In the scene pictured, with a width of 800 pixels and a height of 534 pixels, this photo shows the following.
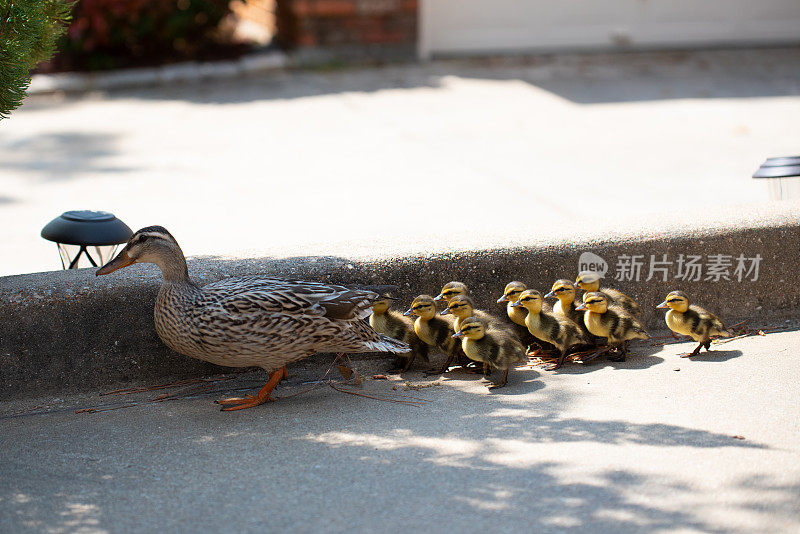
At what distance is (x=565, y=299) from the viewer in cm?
478

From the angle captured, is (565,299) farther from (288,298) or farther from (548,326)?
(288,298)

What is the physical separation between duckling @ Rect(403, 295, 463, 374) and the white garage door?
9.15 meters

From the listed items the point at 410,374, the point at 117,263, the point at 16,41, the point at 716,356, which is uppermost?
the point at 16,41

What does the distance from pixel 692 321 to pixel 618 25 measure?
31.6 feet

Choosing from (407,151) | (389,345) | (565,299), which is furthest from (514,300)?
(407,151)

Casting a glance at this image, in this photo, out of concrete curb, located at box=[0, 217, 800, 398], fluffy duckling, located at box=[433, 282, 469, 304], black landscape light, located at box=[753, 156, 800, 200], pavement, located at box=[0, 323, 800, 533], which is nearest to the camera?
pavement, located at box=[0, 323, 800, 533]

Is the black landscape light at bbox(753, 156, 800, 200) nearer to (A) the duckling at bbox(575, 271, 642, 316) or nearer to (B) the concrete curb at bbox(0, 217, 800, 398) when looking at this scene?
(B) the concrete curb at bbox(0, 217, 800, 398)

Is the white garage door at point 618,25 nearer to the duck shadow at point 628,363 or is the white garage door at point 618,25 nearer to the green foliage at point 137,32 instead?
the green foliage at point 137,32

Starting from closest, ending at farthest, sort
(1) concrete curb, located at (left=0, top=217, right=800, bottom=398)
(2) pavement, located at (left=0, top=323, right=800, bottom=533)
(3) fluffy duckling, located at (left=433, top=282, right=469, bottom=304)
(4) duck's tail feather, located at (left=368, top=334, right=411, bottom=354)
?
(2) pavement, located at (left=0, top=323, right=800, bottom=533)
(1) concrete curb, located at (left=0, top=217, right=800, bottom=398)
(4) duck's tail feather, located at (left=368, top=334, right=411, bottom=354)
(3) fluffy duckling, located at (left=433, top=282, right=469, bottom=304)

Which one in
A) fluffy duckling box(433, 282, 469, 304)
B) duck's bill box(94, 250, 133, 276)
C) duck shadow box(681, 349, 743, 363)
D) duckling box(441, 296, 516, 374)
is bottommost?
duck shadow box(681, 349, 743, 363)

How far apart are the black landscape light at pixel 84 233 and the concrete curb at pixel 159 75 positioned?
7.75 metres

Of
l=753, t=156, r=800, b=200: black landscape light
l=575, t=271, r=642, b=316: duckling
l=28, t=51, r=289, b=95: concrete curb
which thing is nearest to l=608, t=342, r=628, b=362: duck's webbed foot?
l=575, t=271, r=642, b=316: duckling

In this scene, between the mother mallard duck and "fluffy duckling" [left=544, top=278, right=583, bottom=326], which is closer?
the mother mallard duck

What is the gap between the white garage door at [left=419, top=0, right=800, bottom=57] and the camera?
43.2 feet
